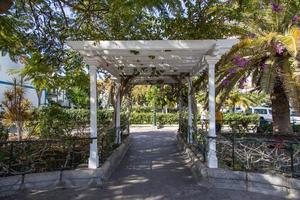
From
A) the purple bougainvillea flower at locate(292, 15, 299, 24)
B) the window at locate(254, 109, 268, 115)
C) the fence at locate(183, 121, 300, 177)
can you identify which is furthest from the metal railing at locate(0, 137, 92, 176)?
the window at locate(254, 109, 268, 115)

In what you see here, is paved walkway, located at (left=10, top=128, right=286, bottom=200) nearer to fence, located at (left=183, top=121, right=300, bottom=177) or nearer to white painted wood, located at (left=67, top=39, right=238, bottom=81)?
fence, located at (left=183, top=121, right=300, bottom=177)

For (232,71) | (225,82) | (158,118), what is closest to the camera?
(232,71)

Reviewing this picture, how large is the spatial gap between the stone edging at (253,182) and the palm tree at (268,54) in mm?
3021

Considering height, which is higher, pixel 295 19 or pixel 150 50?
pixel 295 19

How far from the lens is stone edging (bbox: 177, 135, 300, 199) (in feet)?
21.5

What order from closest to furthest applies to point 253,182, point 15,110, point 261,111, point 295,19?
point 253,182 → point 295,19 → point 15,110 → point 261,111

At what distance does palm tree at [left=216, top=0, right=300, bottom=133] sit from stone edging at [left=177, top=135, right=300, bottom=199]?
Answer: 3021 millimetres

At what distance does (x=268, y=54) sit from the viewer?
36.6ft

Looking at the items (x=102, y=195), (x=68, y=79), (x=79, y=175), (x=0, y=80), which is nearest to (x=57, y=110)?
(x=68, y=79)

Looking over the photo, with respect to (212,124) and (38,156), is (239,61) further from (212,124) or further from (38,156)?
(38,156)

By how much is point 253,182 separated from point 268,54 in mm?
5447

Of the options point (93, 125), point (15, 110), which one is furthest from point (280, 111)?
point (15, 110)

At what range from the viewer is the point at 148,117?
31.5m

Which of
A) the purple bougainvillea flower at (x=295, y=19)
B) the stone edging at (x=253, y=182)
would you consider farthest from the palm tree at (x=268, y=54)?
the stone edging at (x=253, y=182)
